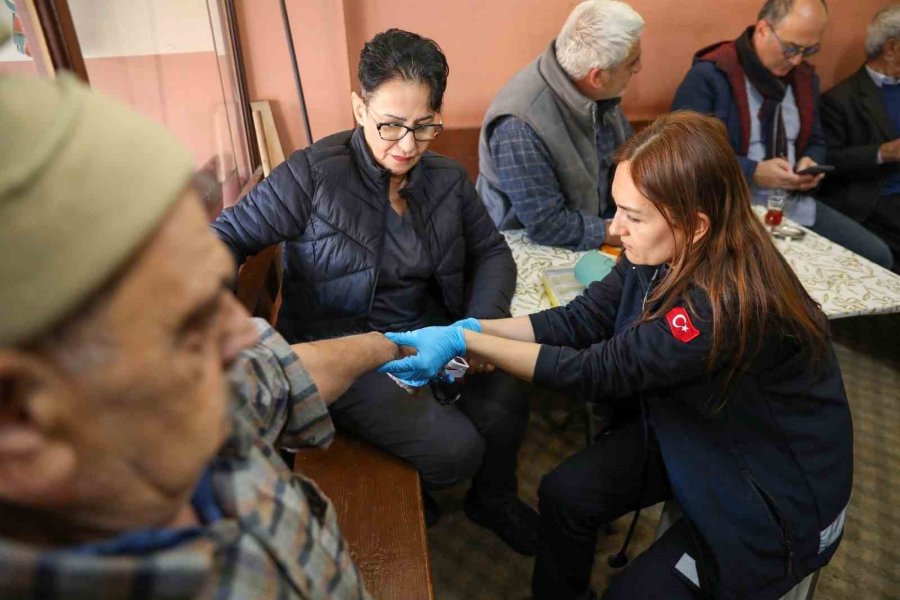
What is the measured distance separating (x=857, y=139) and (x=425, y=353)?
2.67 meters

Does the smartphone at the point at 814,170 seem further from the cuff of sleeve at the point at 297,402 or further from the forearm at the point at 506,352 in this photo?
the cuff of sleeve at the point at 297,402

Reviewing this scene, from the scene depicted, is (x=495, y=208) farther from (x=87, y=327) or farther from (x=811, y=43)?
(x=87, y=327)

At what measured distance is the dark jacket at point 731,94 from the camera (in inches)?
96.5

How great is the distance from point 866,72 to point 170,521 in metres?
3.42

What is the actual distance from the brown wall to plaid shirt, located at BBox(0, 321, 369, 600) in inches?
69.7

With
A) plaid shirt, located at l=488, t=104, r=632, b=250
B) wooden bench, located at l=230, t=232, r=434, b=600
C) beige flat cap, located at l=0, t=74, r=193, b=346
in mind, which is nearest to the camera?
beige flat cap, located at l=0, t=74, r=193, b=346

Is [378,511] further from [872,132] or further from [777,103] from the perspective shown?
[872,132]

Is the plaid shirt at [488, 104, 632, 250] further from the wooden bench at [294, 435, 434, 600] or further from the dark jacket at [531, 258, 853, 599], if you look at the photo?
the wooden bench at [294, 435, 434, 600]

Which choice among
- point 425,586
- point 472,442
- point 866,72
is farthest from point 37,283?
point 866,72

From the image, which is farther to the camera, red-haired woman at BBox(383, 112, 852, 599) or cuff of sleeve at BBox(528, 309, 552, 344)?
cuff of sleeve at BBox(528, 309, 552, 344)

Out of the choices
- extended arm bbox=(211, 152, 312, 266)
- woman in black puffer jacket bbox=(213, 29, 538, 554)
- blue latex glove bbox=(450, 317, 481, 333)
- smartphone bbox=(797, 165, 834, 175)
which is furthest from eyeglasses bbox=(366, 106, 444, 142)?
smartphone bbox=(797, 165, 834, 175)

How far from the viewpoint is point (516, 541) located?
1691mm

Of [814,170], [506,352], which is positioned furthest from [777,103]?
[506,352]

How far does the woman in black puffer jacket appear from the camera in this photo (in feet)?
4.52
